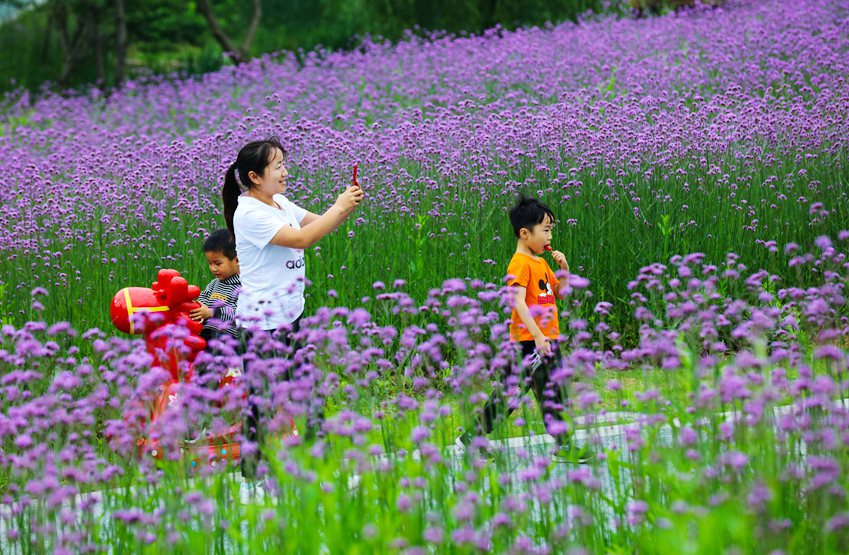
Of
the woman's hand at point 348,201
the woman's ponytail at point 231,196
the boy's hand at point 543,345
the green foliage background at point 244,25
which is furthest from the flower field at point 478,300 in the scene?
the green foliage background at point 244,25

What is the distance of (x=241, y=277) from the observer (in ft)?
17.2

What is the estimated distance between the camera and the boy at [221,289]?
18.1ft

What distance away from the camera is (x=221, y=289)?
18.8 ft

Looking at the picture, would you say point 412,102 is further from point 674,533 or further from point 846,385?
point 674,533

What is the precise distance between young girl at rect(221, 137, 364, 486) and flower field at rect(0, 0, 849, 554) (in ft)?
1.38

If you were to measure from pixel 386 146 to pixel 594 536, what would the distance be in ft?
17.5

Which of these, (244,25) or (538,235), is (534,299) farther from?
(244,25)

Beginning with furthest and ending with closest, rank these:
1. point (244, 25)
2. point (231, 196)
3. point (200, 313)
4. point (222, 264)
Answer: point (244, 25) < point (222, 264) < point (231, 196) < point (200, 313)

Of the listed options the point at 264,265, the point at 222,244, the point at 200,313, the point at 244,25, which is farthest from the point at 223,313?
the point at 244,25

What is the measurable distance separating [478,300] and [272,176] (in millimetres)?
1805

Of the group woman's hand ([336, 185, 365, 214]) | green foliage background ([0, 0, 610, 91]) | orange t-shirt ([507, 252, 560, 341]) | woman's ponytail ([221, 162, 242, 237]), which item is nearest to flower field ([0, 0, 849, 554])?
orange t-shirt ([507, 252, 560, 341])

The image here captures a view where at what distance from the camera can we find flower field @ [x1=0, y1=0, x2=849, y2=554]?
3.18m

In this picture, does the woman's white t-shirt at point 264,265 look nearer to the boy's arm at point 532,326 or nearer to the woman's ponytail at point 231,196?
the woman's ponytail at point 231,196

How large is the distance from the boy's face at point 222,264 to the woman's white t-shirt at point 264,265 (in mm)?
412
